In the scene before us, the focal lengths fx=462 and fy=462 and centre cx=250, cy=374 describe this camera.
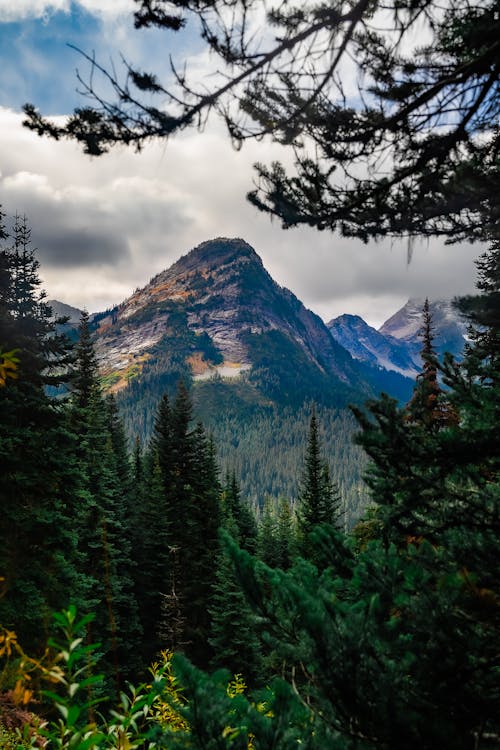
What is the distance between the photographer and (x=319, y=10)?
350cm

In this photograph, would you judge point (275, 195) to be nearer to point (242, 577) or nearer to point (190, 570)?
point (242, 577)

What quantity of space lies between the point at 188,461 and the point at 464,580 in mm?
27077

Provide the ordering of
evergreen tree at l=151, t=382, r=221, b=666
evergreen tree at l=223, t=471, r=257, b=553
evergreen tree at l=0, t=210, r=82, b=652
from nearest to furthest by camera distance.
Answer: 1. evergreen tree at l=0, t=210, r=82, b=652
2. evergreen tree at l=151, t=382, r=221, b=666
3. evergreen tree at l=223, t=471, r=257, b=553

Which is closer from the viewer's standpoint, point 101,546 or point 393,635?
point 393,635

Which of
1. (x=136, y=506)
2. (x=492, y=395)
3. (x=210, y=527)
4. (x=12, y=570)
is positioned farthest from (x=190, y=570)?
(x=492, y=395)

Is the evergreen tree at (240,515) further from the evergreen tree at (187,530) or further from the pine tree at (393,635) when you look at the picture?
the pine tree at (393,635)

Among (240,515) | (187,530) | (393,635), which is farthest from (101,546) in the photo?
(393,635)

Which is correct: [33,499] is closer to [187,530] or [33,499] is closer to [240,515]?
[187,530]

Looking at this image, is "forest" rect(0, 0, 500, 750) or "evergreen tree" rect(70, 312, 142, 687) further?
"evergreen tree" rect(70, 312, 142, 687)

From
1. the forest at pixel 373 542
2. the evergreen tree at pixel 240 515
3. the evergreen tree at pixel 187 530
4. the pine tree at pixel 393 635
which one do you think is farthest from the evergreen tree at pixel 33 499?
the evergreen tree at pixel 240 515

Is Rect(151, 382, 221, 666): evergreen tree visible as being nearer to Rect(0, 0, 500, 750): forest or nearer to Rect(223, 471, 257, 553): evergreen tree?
Rect(223, 471, 257, 553): evergreen tree

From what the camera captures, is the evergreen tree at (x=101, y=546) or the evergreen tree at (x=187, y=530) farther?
the evergreen tree at (x=187, y=530)

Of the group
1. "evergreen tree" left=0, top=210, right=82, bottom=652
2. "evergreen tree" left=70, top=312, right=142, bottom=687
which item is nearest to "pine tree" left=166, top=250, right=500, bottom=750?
"evergreen tree" left=0, top=210, right=82, bottom=652

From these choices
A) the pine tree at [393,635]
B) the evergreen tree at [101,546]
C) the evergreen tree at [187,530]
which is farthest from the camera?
the evergreen tree at [187,530]
